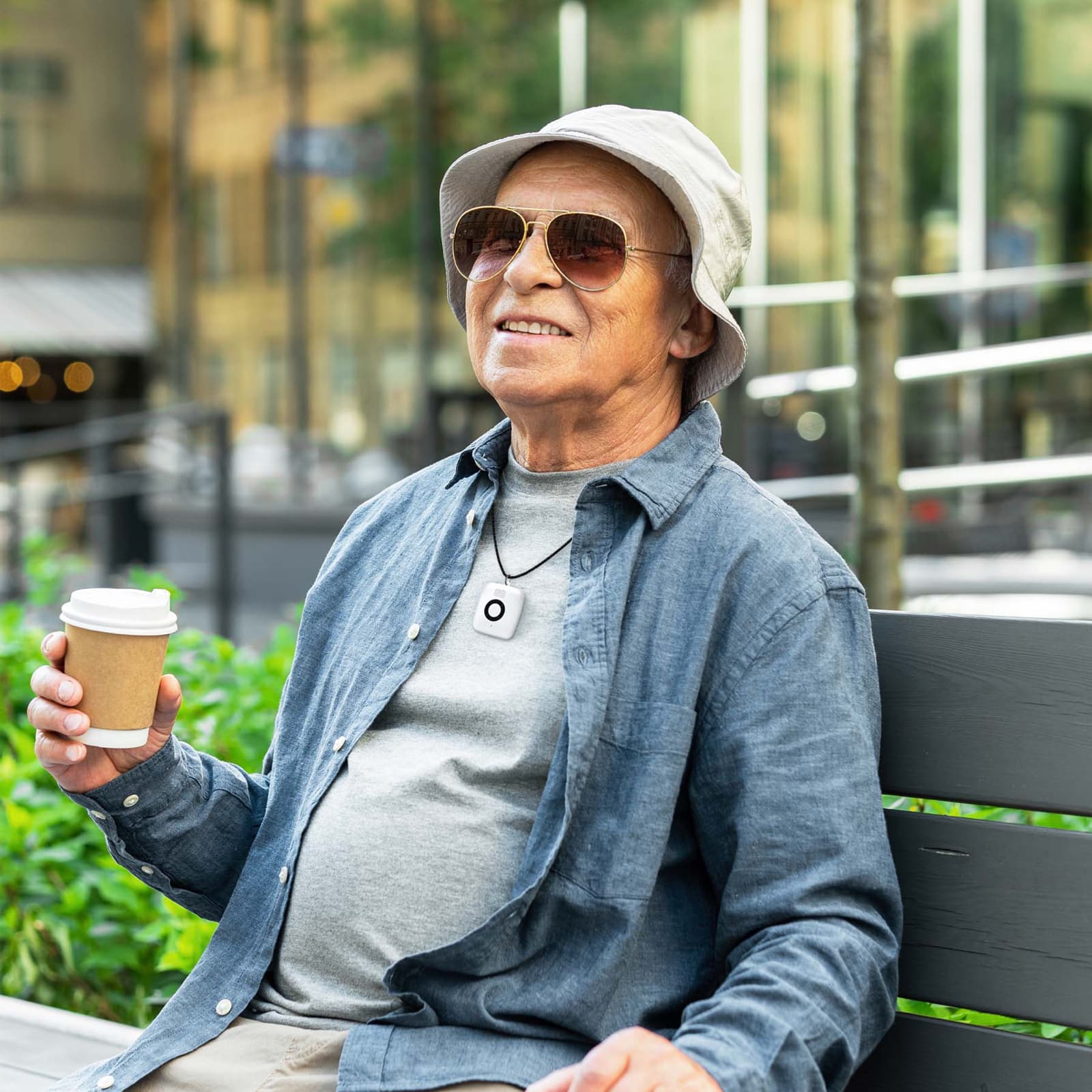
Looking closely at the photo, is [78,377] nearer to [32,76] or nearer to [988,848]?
[32,76]

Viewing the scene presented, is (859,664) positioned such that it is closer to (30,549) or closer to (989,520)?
(30,549)

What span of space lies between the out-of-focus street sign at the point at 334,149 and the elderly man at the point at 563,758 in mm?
12221

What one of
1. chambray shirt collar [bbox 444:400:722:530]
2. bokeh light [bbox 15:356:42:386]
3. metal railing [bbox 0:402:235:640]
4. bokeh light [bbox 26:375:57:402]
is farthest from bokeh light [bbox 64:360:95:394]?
chambray shirt collar [bbox 444:400:722:530]

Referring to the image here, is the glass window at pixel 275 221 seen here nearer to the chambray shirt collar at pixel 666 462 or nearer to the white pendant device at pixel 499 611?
the chambray shirt collar at pixel 666 462

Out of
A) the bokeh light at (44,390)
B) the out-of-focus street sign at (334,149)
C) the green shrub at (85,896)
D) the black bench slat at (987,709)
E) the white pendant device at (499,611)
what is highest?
the out-of-focus street sign at (334,149)

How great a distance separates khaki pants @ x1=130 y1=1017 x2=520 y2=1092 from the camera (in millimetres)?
1852

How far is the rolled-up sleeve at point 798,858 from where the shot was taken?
1.58m

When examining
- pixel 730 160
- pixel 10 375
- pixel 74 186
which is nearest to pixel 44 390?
pixel 10 375

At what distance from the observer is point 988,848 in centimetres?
188

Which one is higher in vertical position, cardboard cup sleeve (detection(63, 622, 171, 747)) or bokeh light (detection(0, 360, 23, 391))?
bokeh light (detection(0, 360, 23, 391))

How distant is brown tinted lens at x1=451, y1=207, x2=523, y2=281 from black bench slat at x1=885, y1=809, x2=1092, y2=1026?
824 mm

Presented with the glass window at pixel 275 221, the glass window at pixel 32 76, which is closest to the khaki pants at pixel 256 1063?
the glass window at pixel 275 221

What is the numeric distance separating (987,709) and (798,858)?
36 cm

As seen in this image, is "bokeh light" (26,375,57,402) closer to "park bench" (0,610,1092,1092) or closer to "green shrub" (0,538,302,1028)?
"green shrub" (0,538,302,1028)
